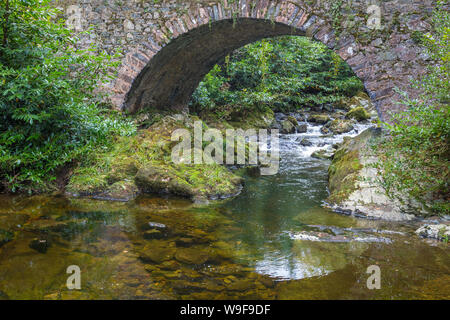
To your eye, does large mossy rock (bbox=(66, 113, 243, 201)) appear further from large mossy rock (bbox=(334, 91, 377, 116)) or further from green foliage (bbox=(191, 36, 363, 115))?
large mossy rock (bbox=(334, 91, 377, 116))

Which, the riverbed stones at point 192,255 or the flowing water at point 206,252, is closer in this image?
the flowing water at point 206,252

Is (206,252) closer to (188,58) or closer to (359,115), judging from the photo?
(188,58)

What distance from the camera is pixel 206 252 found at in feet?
10.9

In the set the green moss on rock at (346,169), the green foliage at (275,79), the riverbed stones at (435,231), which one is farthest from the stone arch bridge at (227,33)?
the green foliage at (275,79)

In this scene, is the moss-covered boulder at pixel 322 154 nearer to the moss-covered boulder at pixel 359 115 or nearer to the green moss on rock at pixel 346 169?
the green moss on rock at pixel 346 169

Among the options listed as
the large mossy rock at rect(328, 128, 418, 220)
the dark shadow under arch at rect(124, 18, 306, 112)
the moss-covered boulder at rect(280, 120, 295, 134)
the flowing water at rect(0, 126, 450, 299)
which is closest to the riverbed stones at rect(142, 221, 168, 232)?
the flowing water at rect(0, 126, 450, 299)

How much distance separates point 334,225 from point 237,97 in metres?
8.07

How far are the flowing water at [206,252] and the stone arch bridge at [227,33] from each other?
79.7 inches

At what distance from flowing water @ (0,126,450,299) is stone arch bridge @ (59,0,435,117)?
2.03 metres

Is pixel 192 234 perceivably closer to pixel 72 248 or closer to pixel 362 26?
pixel 72 248

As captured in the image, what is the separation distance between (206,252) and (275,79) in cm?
1094

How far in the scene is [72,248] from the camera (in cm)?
323

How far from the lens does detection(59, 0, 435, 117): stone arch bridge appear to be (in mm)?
→ 5281

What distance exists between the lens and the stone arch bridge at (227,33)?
5281 mm
